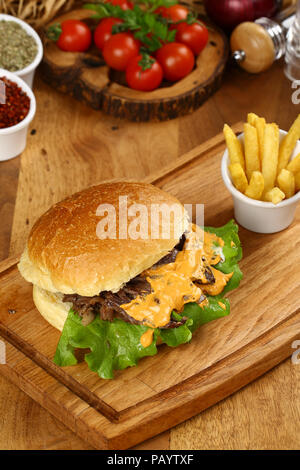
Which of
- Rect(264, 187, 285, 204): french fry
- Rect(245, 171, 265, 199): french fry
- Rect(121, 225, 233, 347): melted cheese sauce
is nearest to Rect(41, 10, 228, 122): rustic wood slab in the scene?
Rect(245, 171, 265, 199): french fry

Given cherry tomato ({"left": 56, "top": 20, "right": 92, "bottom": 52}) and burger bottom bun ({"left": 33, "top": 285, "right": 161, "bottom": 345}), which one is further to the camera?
cherry tomato ({"left": 56, "top": 20, "right": 92, "bottom": 52})

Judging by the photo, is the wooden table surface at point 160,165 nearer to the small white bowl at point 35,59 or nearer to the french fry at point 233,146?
the small white bowl at point 35,59

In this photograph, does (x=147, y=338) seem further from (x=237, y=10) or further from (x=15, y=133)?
(x=237, y=10)

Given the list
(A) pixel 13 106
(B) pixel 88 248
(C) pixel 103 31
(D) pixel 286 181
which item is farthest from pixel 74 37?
(B) pixel 88 248

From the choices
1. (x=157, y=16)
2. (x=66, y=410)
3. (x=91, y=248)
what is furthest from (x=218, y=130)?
(x=66, y=410)

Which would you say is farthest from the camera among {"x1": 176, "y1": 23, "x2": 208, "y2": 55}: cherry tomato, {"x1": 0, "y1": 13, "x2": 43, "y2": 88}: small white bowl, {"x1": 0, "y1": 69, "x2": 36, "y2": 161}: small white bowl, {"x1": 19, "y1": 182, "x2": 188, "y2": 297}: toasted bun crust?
{"x1": 176, "y1": 23, "x2": 208, "y2": 55}: cherry tomato

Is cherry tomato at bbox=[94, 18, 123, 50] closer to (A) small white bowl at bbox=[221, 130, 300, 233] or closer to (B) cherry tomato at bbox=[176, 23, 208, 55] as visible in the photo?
(B) cherry tomato at bbox=[176, 23, 208, 55]

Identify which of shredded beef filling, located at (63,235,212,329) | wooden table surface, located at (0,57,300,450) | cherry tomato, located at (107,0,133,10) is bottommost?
wooden table surface, located at (0,57,300,450)
